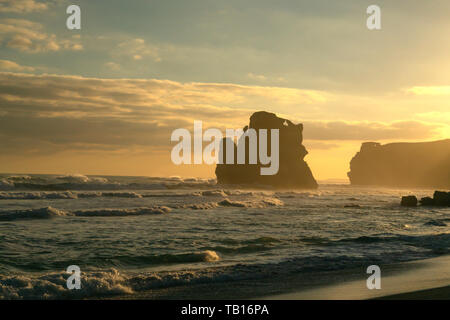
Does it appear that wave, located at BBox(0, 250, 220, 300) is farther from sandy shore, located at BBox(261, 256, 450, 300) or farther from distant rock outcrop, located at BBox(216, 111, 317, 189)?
distant rock outcrop, located at BBox(216, 111, 317, 189)

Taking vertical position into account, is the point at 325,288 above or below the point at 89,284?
below

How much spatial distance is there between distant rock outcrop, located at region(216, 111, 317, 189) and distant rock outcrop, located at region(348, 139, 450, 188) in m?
77.0

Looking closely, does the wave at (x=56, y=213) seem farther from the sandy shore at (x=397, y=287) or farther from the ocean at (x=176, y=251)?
the sandy shore at (x=397, y=287)

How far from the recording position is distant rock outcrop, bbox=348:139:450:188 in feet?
579

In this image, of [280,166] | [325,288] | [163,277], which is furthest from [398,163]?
[163,277]

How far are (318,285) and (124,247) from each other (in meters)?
7.43

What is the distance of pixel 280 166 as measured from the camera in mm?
114625

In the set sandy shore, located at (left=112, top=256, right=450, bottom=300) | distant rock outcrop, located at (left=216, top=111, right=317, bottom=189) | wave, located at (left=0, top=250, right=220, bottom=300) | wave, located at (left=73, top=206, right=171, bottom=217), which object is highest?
distant rock outcrop, located at (left=216, top=111, right=317, bottom=189)

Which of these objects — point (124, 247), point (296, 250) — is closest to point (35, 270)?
point (124, 247)

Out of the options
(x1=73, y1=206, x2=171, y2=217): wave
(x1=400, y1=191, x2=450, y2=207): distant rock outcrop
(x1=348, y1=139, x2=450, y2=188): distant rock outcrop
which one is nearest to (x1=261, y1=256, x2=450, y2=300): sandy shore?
(x1=73, y1=206, x2=171, y2=217): wave

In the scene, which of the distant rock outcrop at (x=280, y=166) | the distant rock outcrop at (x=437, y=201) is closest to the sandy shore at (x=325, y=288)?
the distant rock outcrop at (x=437, y=201)

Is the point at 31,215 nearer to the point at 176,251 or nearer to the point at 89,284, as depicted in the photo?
the point at 176,251

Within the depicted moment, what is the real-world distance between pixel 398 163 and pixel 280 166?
94.3m

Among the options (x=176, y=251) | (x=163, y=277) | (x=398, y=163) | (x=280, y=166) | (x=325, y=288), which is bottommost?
(x=325, y=288)
